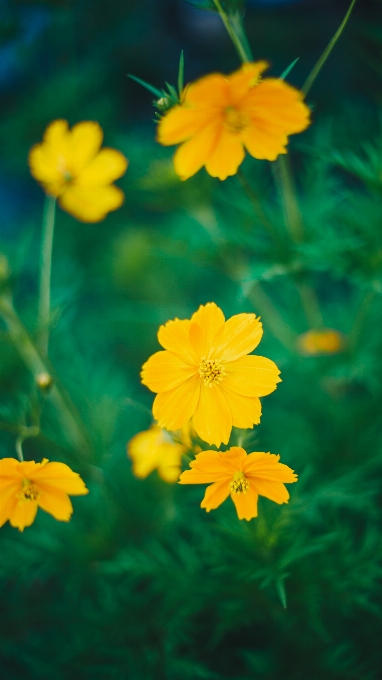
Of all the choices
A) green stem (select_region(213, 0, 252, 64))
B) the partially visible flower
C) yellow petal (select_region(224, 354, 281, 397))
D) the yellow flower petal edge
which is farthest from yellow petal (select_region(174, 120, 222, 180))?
the partially visible flower

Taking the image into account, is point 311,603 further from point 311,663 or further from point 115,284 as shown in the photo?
point 115,284

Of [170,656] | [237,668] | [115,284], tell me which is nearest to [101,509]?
[170,656]

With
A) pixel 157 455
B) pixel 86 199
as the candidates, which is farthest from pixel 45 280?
pixel 157 455

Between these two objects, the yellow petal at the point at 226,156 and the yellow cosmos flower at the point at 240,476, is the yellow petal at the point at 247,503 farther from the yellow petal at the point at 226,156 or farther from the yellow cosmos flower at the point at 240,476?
the yellow petal at the point at 226,156

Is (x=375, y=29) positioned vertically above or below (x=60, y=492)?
above

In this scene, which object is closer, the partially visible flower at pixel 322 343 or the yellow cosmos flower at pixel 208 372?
the yellow cosmos flower at pixel 208 372

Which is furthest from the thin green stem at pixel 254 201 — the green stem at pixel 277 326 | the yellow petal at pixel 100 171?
the green stem at pixel 277 326

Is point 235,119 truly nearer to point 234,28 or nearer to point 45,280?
point 234,28

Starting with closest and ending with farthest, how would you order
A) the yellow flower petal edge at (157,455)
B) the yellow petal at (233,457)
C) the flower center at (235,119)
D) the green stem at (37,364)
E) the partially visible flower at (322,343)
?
the yellow petal at (233,457)
the flower center at (235,119)
the yellow flower petal edge at (157,455)
the green stem at (37,364)
the partially visible flower at (322,343)
